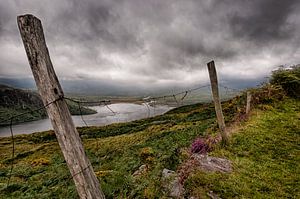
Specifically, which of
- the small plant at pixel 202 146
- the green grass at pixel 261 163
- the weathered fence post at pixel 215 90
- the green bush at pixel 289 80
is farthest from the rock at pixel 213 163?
the green bush at pixel 289 80

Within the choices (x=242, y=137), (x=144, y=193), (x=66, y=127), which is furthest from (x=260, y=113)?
(x=66, y=127)

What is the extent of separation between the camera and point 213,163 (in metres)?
7.27

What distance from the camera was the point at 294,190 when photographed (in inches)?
221

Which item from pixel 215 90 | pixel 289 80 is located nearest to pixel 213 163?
pixel 215 90

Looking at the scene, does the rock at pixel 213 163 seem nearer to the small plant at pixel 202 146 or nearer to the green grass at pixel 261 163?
the green grass at pixel 261 163

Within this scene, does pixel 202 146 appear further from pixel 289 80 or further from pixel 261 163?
pixel 289 80

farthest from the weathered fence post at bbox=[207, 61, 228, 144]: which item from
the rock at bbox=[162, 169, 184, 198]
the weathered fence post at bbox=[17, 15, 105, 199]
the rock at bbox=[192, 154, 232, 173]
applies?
the weathered fence post at bbox=[17, 15, 105, 199]

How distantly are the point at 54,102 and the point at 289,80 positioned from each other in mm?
16220

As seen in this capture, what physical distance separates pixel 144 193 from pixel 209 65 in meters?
5.23

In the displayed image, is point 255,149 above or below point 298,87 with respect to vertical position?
below

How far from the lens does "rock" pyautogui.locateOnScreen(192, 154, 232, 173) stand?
270 inches

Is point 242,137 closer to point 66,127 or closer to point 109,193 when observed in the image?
point 109,193

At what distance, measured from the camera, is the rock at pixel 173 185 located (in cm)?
547

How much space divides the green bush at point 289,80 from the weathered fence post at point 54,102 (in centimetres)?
1533
